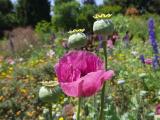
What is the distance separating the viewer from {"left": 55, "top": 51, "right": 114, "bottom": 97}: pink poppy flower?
1.07 metres

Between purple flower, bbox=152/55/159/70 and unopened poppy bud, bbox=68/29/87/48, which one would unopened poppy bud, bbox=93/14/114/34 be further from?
purple flower, bbox=152/55/159/70

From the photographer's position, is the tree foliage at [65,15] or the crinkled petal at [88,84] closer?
the crinkled petal at [88,84]

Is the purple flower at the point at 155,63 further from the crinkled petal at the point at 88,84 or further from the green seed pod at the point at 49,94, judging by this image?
the crinkled petal at the point at 88,84

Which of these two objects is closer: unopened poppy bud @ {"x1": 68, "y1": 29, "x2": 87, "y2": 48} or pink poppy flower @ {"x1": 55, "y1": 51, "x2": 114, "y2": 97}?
pink poppy flower @ {"x1": 55, "y1": 51, "x2": 114, "y2": 97}

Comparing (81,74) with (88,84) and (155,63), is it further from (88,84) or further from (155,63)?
(155,63)

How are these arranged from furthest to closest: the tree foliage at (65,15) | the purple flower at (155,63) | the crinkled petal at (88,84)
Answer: the tree foliage at (65,15), the purple flower at (155,63), the crinkled petal at (88,84)

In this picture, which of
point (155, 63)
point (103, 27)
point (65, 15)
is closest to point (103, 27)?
point (103, 27)

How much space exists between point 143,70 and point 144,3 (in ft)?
81.9

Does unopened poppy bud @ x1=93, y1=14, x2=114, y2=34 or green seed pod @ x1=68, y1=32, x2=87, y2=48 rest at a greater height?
unopened poppy bud @ x1=93, y1=14, x2=114, y2=34

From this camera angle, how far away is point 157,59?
19.9 feet

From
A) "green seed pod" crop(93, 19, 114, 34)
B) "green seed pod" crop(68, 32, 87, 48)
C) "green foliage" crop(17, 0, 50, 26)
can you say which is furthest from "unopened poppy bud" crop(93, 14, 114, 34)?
"green foliage" crop(17, 0, 50, 26)

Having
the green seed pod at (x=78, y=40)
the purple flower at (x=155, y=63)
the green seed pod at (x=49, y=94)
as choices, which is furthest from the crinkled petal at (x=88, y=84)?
the purple flower at (x=155, y=63)

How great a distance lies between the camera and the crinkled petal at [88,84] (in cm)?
107

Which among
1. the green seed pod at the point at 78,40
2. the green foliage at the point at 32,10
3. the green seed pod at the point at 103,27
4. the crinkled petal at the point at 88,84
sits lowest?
the crinkled petal at the point at 88,84
